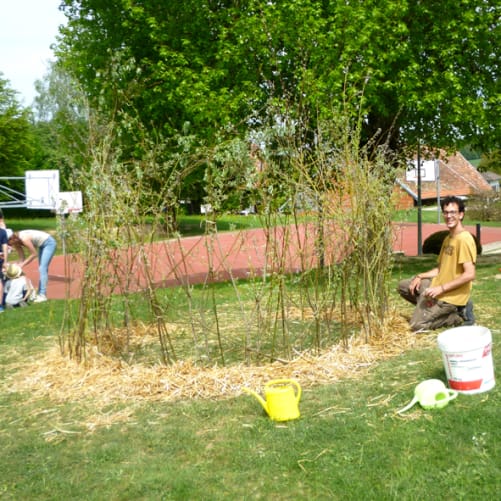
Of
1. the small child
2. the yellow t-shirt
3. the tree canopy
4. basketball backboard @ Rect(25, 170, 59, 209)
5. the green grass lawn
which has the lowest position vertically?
the green grass lawn

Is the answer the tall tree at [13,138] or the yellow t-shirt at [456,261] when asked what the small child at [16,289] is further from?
the tall tree at [13,138]

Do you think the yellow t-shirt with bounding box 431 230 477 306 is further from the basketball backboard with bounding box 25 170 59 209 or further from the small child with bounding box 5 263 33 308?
the basketball backboard with bounding box 25 170 59 209

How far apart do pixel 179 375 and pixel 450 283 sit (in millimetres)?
2433

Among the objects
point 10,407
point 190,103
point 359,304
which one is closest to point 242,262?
point 190,103

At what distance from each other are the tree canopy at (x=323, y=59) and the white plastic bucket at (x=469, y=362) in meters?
5.70

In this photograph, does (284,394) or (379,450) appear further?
(284,394)

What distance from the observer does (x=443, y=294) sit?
19.8 ft

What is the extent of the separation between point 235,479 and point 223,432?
672 mm

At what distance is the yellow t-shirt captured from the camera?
5.73 metres

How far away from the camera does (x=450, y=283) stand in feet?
Answer: 19.2

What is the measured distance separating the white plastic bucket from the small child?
7.20m

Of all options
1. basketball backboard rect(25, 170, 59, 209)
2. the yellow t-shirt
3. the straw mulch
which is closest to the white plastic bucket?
the straw mulch

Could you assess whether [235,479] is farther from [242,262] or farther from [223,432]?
[242,262]

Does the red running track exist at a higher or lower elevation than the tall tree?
lower
